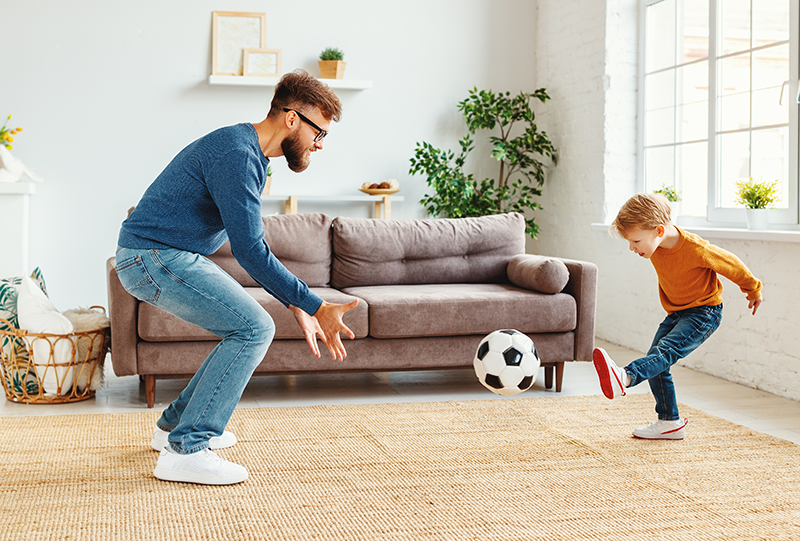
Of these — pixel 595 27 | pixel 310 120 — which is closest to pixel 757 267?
pixel 595 27

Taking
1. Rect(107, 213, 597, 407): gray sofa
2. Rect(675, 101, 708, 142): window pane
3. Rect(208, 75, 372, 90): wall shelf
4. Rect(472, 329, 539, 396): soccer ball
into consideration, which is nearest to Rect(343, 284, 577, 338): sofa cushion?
Rect(107, 213, 597, 407): gray sofa

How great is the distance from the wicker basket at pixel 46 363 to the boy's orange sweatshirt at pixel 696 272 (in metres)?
2.20

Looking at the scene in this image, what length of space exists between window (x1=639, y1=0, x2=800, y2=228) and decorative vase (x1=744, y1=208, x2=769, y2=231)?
0.09m

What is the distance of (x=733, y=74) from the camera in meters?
3.88

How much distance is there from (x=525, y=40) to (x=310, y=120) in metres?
3.78

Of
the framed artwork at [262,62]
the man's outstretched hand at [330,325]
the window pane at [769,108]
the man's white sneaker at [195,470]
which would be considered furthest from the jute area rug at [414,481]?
the framed artwork at [262,62]

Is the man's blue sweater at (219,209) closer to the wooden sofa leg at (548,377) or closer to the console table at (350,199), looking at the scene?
the wooden sofa leg at (548,377)

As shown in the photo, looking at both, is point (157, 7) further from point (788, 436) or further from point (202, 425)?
point (788, 436)

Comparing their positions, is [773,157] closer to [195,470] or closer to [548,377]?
[548,377]

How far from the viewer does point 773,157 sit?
11.9 feet

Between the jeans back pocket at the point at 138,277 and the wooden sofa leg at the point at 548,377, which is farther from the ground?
the jeans back pocket at the point at 138,277

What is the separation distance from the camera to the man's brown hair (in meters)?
2.12

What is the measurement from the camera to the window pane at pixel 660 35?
14.5 ft

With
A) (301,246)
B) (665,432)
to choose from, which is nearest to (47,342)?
(301,246)
